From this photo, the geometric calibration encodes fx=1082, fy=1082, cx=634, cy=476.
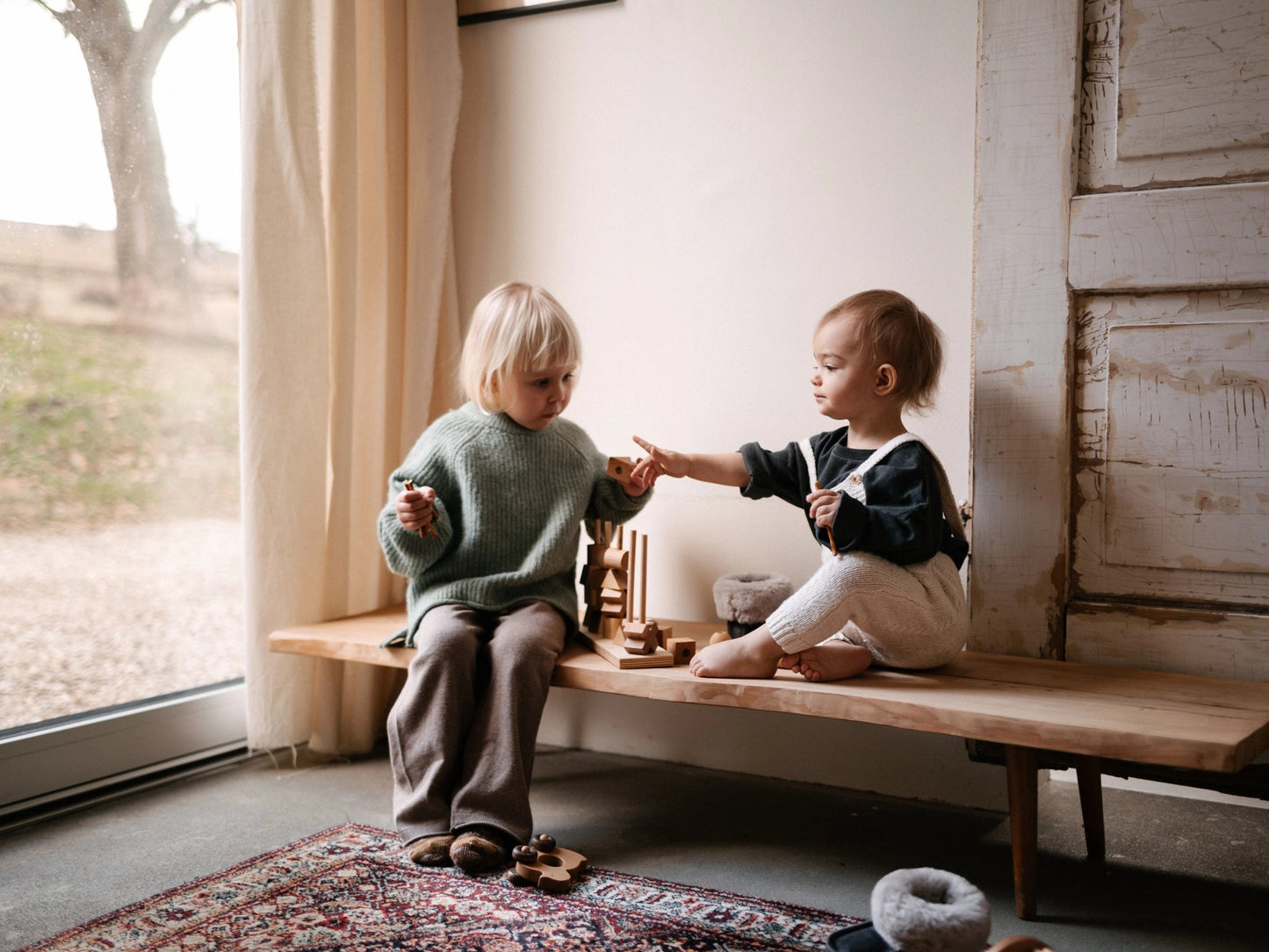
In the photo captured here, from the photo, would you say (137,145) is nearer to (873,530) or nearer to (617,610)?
(617,610)

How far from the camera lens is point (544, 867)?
1518 millimetres

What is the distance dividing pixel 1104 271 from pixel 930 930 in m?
1.03

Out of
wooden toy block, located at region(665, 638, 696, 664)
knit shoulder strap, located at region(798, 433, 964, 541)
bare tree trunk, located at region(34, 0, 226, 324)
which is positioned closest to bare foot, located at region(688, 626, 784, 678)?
wooden toy block, located at region(665, 638, 696, 664)

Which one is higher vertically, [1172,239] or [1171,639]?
[1172,239]

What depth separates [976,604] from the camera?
68.6 inches

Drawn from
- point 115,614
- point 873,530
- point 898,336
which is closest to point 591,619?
point 873,530

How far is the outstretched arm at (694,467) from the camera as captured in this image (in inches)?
73.5

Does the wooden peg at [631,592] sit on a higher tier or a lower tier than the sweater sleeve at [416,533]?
lower

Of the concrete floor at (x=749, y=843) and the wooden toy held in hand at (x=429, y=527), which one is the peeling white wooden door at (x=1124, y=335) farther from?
the wooden toy held in hand at (x=429, y=527)

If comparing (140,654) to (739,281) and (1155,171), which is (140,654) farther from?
(1155,171)

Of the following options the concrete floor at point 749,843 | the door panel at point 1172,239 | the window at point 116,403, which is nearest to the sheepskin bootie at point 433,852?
the concrete floor at point 749,843

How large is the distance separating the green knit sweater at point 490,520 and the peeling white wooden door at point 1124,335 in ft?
2.28

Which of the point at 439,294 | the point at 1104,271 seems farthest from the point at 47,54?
the point at 1104,271

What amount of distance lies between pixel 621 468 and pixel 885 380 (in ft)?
1.59
